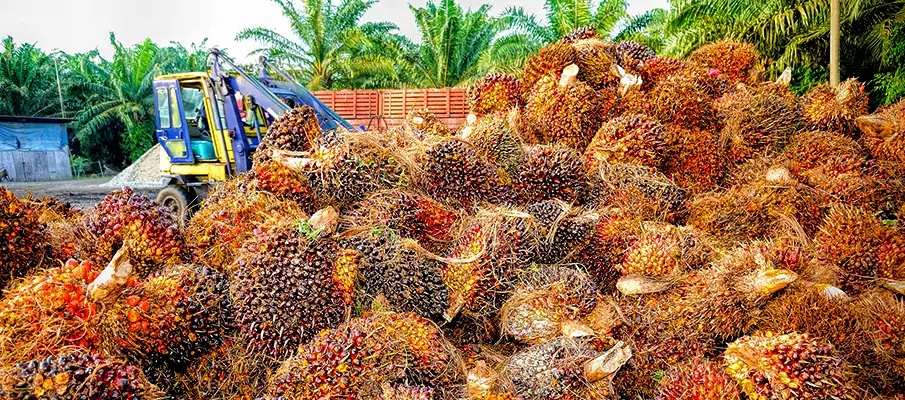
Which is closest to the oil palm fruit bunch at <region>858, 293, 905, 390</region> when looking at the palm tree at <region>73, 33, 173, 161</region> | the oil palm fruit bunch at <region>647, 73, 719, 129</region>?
the oil palm fruit bunch at <region>647, 73, 719, 129</region>

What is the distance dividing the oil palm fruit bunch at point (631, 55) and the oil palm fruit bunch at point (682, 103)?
1.33 feet

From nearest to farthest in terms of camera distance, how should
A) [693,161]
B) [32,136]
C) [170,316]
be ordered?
1. [170,316]
2. [693,161]
3. [32,136]

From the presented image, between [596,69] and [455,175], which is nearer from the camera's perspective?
[455,175]

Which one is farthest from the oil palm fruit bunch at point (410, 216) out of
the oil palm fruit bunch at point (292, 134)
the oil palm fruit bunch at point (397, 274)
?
the oil palm fruit bunch at point (292, 134)

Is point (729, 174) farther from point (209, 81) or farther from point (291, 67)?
point (291, 67)

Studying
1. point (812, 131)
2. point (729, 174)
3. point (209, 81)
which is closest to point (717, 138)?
point (729, 174)

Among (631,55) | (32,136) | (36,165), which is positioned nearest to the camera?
(631,55)

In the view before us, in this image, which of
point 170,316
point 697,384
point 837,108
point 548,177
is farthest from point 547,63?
point 170,316

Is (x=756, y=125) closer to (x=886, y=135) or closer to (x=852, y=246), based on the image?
(x=886, y=135)

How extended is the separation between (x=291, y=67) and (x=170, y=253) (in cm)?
2209

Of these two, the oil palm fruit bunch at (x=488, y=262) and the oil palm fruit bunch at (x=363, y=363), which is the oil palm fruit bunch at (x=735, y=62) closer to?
the oil palm fruit bunch at (x=488, y=262)

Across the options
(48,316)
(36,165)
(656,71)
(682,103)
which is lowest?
(36,165)

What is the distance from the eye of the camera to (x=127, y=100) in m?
33.5

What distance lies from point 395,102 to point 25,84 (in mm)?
27914
